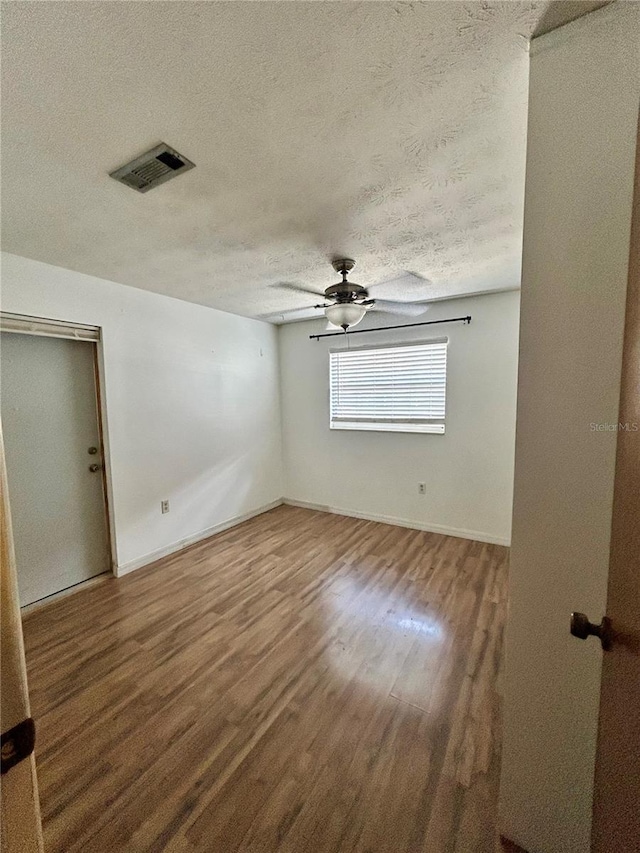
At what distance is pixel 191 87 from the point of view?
38.3 inches

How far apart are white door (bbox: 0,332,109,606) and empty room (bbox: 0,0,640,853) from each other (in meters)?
0.02

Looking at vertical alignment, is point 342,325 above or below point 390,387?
above

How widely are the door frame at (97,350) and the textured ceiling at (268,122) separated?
1.50ft

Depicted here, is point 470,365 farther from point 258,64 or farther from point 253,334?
point 258,64

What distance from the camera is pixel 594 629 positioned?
71cm

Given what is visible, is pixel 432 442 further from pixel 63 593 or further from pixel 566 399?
pixel 63 593

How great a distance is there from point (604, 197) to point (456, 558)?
2811 mm

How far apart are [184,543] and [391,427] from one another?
2467mm

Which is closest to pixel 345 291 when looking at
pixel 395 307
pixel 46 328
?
pixel 395 307

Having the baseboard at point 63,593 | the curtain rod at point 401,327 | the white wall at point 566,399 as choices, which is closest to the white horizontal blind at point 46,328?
the baseboard at point 63,593

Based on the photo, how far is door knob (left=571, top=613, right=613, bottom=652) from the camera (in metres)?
0.68

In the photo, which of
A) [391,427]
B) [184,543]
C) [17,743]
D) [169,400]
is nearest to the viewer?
[17,743]

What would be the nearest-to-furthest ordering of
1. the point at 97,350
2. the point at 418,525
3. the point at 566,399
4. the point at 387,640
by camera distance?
1. the point at 566,399
2. the point at 387,640
3. the point at 97,350
4. the point at 418,525

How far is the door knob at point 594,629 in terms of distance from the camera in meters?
0.68
